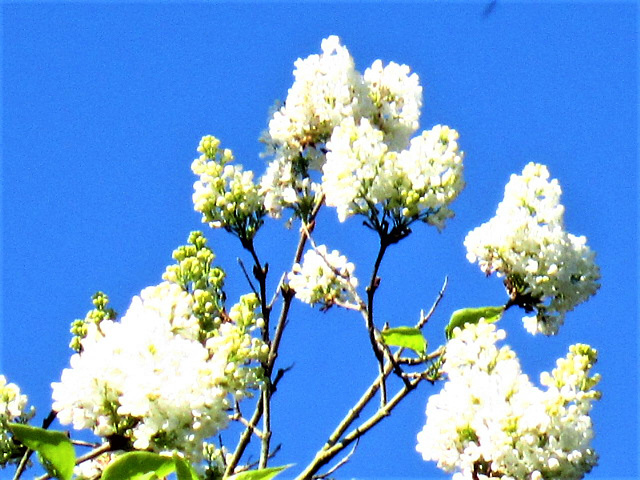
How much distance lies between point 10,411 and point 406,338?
5.24 feet

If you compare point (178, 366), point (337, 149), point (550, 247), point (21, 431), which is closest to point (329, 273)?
point (337, 149)

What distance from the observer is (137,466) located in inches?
102

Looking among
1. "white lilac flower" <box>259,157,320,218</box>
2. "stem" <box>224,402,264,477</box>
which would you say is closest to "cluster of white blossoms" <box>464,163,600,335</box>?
"white lilac flower" <box>259,157,320,218</box>

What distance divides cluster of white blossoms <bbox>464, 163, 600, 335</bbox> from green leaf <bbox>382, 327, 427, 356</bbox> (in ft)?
1.97

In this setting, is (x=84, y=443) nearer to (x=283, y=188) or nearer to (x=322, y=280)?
(x=322, y=280)

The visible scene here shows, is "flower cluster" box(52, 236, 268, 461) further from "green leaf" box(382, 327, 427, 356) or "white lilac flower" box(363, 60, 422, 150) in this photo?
"white lilac flower" box(363, 60, 422, 150)

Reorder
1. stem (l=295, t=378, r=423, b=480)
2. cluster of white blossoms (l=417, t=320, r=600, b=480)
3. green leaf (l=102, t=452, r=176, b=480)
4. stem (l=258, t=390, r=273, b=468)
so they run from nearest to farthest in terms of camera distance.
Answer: green leaf (l=102, t=452, r=176, b=480) < cluster of white blossoms (l=417, t=320, r=600, b=480) < stem (l=295, t=378, r=423, b=480) < stem (l=258, t=390, r=273, b=468)

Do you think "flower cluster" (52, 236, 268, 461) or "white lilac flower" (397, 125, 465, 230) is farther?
"white lilac flower" (397, 125, 465, 230)

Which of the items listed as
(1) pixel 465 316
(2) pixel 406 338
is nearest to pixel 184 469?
(2) pixel 406 338

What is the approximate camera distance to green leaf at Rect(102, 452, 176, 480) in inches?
101

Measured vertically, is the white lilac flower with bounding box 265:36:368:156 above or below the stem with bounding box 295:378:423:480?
above

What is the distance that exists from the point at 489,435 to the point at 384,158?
1.20m

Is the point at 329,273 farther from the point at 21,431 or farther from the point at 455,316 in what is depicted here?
the point at 21,431

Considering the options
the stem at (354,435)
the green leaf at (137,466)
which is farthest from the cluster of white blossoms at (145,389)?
the stem at (354,435)
